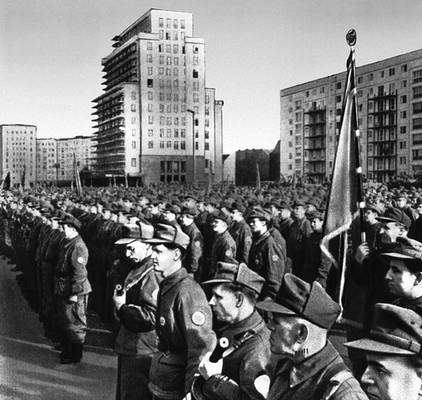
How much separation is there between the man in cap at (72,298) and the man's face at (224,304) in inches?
158

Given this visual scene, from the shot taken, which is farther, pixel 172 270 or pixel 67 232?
pixel 67 232

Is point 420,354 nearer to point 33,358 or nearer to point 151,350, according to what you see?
point 151,350

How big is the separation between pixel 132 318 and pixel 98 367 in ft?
9.00

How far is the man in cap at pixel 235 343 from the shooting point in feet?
10.5

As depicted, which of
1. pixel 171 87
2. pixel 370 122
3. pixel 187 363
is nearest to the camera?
pixel 187 363

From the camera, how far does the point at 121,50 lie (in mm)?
64250

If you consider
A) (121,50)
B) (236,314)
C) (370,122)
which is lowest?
(236,314)

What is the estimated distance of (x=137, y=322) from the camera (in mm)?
4812

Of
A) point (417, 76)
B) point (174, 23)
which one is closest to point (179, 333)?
point (417, 76)

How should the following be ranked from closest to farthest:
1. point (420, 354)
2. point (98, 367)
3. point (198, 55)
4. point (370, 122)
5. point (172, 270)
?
point (420, 354) → point (172, 270) → point (98, 367) → point (370, 122) → point (198, 55)

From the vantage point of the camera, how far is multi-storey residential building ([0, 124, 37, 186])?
88.7ft

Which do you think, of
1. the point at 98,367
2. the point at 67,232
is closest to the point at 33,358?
the point at 98,367

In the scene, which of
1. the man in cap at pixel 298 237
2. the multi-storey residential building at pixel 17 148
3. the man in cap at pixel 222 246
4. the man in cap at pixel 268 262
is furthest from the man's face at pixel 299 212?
the multi-storey residential building at pixel 17 148

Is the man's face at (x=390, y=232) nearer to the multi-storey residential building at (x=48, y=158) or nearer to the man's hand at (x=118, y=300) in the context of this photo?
the man's hand at (x=118, y=300)
